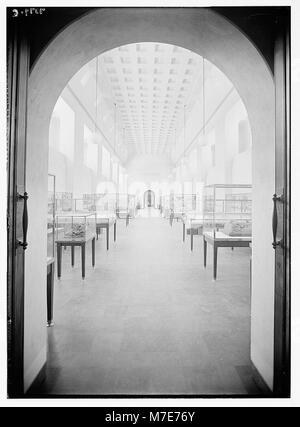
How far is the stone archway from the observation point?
1.73 meters

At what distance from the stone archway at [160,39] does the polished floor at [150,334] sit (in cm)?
26

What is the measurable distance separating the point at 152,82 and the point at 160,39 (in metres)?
9.29

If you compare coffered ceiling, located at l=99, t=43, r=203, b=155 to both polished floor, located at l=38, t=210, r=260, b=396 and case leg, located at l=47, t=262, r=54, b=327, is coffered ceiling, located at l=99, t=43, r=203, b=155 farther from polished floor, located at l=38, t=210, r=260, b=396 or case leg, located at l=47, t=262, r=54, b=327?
case leg, located at l=47, t=262, r=54, b=327

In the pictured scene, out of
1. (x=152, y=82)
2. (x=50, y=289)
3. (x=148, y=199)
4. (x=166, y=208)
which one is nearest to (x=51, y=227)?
(x=50, y=289)

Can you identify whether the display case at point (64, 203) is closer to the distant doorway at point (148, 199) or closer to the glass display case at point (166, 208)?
the glass display case at point (166, 208)

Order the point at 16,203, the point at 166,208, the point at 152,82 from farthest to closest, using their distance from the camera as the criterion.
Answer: the point at 166,208 → the point at 152,82 → the point at 16,203

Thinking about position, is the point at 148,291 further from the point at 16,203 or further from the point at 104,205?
the point at 104,205

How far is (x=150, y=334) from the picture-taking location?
2.54m

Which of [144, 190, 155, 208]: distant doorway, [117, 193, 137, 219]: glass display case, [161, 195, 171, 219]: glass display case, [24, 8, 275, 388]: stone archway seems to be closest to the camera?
[24, 8, 275, 388]: stone archway

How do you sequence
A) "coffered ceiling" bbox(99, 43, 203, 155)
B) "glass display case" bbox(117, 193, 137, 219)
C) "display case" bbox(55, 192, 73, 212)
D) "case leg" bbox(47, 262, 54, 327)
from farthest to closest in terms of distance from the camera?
"glass display case" bbox(117, 193, 137, 219) < "display case" bbox(55, 192, 73, 212) < "coffered ceiling" bbox(99, 43, 203, 155) < "case leg" bbox(47, 262, 54, 327)

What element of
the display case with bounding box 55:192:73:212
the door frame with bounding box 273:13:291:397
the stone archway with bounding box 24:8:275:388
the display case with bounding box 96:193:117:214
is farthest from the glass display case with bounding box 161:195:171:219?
the door frame with bounding box 273:13:291:397

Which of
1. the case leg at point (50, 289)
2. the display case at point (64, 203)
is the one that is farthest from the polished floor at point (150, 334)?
the display case at point (64, 203)

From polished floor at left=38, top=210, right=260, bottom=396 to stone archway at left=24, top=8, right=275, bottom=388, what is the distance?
26 centimetres

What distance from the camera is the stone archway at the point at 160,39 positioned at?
5.67 ft
